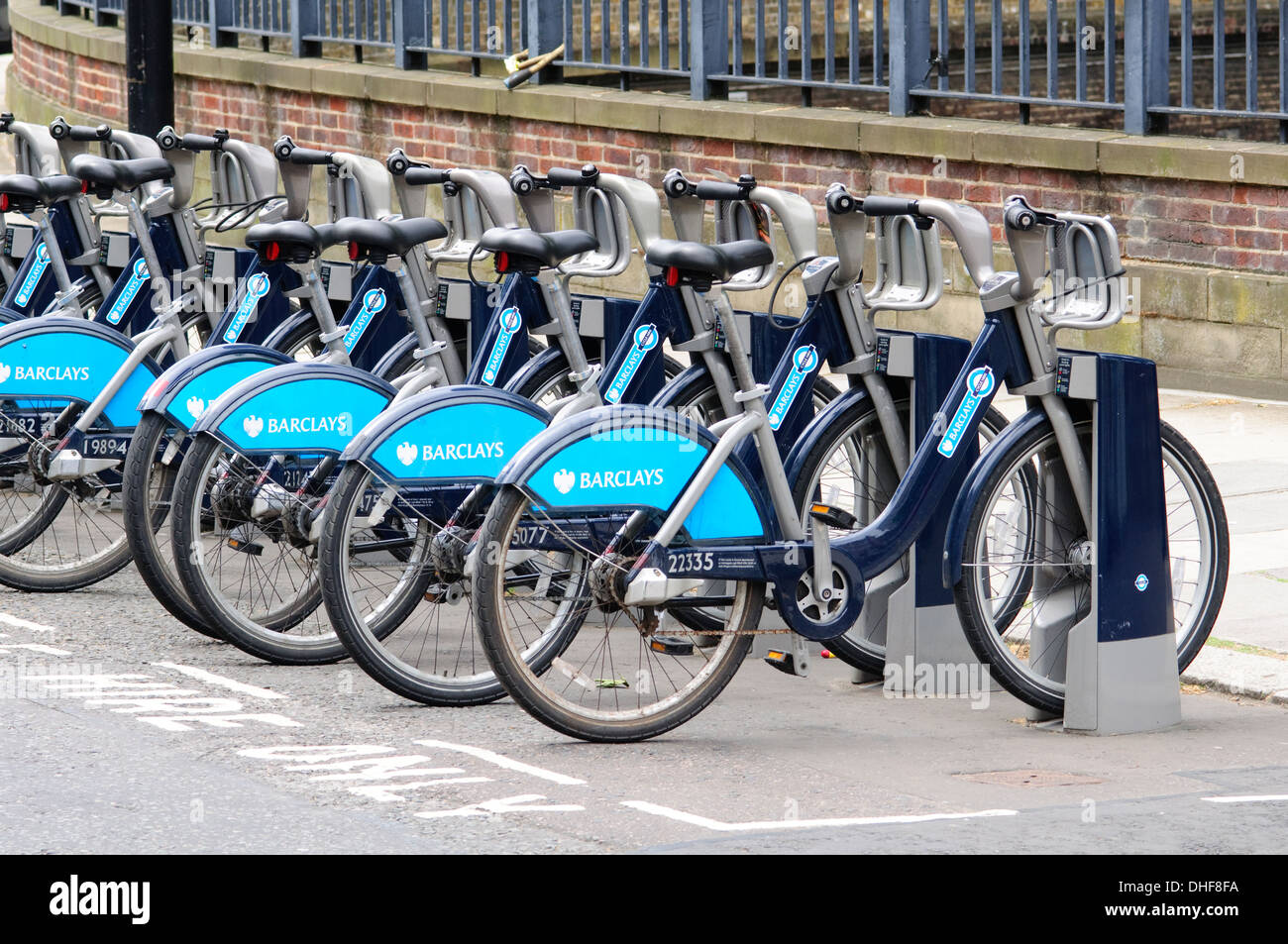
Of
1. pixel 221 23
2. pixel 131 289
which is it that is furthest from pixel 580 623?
pixel 221 23

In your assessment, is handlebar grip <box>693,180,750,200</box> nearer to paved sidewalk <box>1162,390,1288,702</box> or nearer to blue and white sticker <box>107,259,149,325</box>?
paved sidewalk <box>1162,390,1288,702</box>

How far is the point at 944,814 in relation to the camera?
5621 millimetres

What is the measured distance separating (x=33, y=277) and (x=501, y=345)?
9.05 feet

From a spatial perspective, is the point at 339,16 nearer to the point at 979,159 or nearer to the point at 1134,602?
the point at 979,159

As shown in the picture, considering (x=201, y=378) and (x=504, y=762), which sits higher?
(x=201, y=378)

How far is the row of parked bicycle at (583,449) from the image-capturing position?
21.1 ft

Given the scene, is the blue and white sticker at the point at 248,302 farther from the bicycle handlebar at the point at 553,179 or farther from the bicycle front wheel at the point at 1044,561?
the bicycle front wheel at the point at 1044,561

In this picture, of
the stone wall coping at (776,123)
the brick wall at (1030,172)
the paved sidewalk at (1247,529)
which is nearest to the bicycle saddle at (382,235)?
the paved sidewalk at (1247,529)

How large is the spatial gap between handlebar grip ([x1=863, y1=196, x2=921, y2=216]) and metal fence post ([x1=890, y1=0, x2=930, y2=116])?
6900 millimetres

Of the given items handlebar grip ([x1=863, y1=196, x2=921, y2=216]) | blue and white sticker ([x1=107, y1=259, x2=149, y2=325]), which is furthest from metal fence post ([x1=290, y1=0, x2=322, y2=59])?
handlebar grip ([x1=863, y1=196, x2=921, y2=216])

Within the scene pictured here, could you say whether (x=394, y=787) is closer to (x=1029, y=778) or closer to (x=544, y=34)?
(x=1029, y=778)

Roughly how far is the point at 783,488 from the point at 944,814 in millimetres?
1283

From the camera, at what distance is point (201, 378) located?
7.64m

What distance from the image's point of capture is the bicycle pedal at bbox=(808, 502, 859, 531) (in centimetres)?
654
